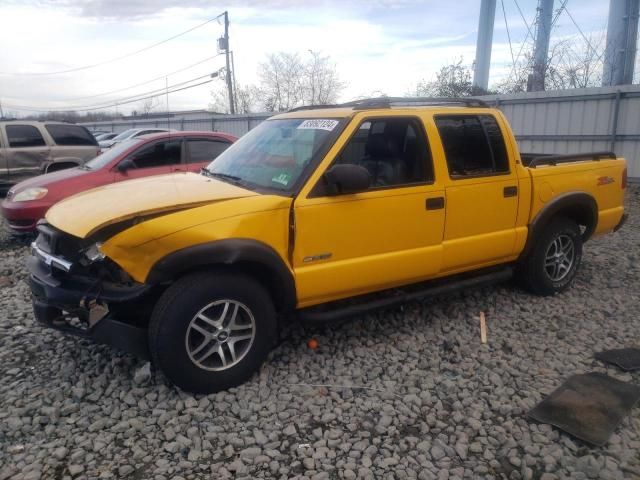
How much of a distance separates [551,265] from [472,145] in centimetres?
169

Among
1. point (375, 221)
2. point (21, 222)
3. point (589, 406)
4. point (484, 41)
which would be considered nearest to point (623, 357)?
point (589, 406)

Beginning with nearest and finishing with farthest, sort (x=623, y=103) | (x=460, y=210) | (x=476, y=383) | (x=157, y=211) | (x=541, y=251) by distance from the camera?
1. (x=157, y=211)
2. (x=476, y=383)
3. (x=460, y=210)
4. (x=541, y=251)
5. (x=623, y=103)

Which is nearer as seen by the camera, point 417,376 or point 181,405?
point 181,405

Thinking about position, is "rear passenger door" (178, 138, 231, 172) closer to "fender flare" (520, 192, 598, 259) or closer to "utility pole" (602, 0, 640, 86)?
"fender flare" (520, 192, 598, 259)

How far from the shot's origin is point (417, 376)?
3.81m

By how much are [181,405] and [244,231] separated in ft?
3.96

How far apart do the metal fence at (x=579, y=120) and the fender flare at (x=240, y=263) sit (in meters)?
10.1

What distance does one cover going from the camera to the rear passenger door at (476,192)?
4379 millimetres

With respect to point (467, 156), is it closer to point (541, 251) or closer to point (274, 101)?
point (541, 251)

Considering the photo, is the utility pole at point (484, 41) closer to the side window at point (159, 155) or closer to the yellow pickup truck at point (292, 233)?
the side window at point (159, 155)

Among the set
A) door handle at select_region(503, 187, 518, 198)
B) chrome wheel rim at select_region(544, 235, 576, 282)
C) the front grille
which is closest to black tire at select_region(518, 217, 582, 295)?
chrome wheel rim at select_region(544, 235, 576, 282)

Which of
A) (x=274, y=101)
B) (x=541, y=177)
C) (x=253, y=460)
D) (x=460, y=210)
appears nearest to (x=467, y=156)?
(x=460, y=210)

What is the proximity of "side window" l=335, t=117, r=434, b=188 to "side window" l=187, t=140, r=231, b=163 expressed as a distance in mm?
4668

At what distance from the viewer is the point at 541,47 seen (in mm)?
21531
